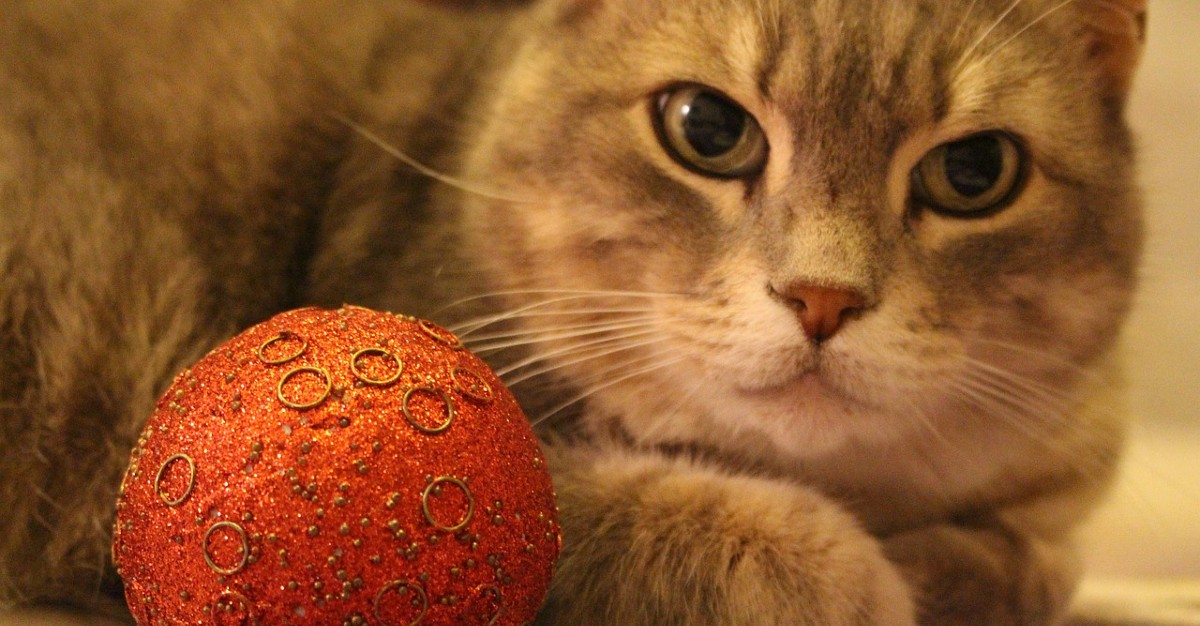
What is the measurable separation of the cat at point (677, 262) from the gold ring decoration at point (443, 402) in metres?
0.23

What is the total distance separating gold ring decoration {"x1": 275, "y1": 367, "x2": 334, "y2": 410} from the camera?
66 centimetres

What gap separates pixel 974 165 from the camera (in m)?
0.96

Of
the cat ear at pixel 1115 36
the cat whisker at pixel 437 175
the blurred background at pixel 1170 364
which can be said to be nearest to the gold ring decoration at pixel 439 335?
the cat whisker at pixel 437 175

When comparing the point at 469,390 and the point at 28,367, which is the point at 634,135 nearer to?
the point at 469,390

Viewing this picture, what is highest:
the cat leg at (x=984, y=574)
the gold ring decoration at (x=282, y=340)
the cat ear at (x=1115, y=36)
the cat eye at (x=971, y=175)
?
the cat ear at (x=1115, y=36)

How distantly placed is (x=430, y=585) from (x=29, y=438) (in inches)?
19.0

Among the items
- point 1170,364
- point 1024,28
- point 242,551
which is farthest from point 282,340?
point 1170,364

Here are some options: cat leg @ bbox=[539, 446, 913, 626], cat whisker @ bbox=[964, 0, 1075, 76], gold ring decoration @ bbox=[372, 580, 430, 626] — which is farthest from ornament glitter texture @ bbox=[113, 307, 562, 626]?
cat whisker @ bbox=[964, 0, 1075, 76]

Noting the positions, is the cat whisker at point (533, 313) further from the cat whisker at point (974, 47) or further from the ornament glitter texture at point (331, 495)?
the cat whisker at point (974, 47)

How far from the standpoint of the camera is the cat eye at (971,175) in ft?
3.09

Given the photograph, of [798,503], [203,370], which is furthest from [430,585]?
[798,503]

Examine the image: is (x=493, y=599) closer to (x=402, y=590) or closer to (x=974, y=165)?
(x=402, y=590)

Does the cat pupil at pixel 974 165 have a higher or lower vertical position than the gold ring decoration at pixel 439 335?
higher

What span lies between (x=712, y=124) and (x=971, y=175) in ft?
0.81
